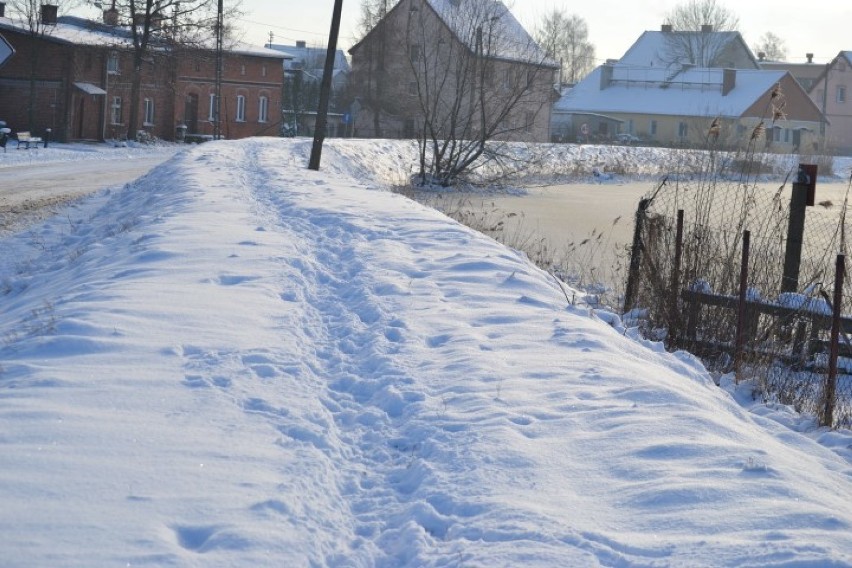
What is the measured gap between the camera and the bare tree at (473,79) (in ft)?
114

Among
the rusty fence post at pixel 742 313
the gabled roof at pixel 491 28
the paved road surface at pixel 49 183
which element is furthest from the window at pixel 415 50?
the rusty fence post at pixel 742 313

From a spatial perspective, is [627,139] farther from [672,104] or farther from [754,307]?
[754,307]

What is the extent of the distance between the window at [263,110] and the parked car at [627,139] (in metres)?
24.0

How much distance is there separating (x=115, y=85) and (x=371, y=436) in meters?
58.6

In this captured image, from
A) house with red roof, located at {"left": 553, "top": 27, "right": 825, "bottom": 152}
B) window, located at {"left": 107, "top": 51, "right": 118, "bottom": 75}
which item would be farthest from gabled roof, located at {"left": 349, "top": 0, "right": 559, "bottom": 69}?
house with red roof, located at {"left": 553, "top": 27, "right": 825, "bottom": 152}

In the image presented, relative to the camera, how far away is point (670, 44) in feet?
354

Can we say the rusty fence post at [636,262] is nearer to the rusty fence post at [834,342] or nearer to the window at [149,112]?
the rusty fence post at [834,342]

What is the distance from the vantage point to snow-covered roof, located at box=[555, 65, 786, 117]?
84656 millimetres

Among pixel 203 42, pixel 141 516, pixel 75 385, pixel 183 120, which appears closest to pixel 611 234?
pixel 75 385

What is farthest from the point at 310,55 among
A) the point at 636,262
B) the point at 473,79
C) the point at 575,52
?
the point at 636,262

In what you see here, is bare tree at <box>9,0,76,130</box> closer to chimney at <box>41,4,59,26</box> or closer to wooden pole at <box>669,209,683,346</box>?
chimney at <box>41,4,59,26</box>

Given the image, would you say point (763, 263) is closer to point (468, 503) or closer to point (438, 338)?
point (438, 338)

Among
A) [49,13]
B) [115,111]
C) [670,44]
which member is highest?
[670,44]

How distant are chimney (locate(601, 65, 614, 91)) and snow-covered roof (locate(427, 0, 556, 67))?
59.6m
